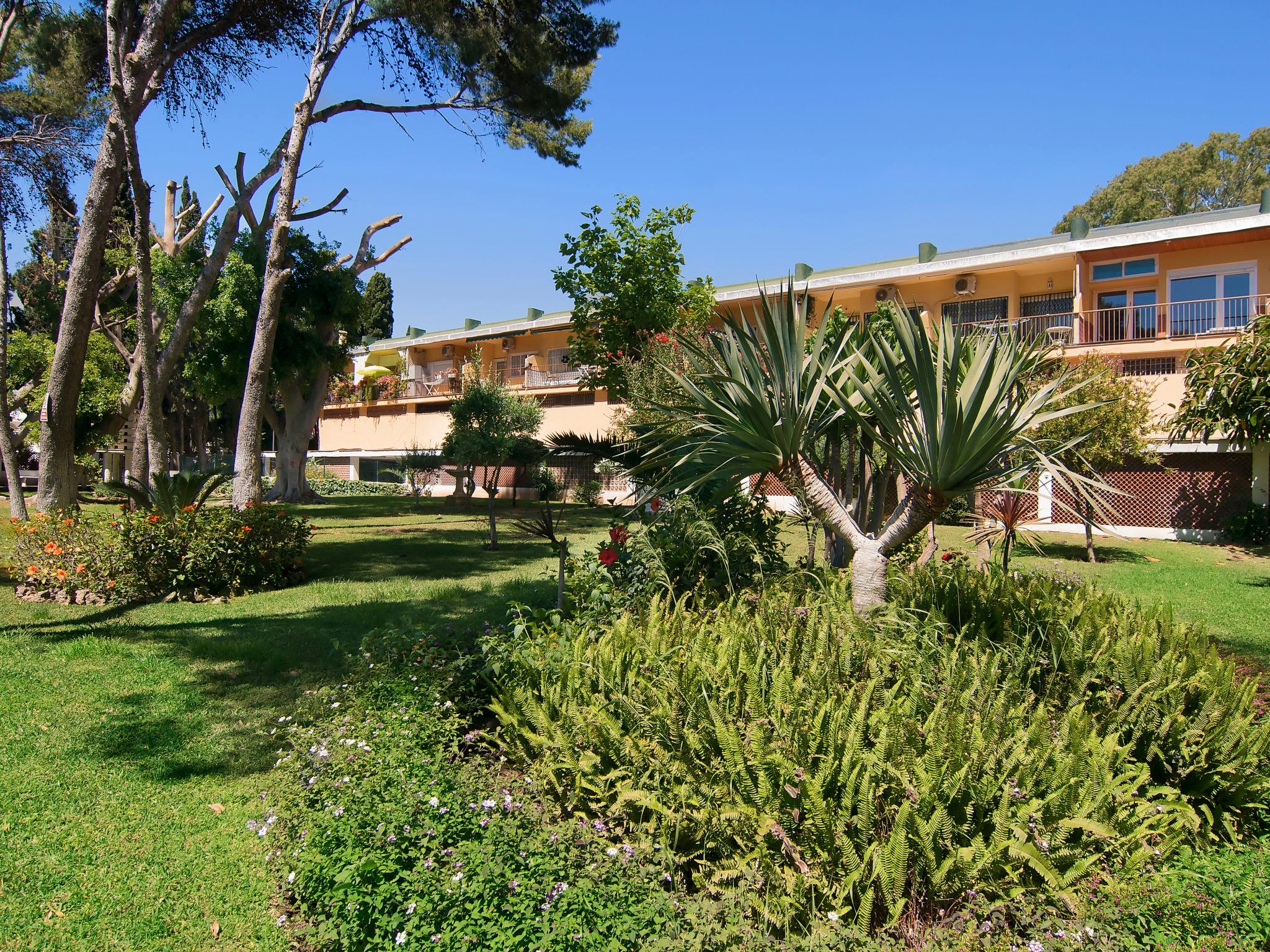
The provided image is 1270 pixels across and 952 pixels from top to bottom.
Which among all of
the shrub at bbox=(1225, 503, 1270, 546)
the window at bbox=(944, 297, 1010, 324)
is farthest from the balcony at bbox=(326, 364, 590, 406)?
the shrub at bbox=(1225, 503, 1270, 546)

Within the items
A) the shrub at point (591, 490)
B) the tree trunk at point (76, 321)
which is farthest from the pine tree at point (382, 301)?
the tree trunk at point (76, 321)

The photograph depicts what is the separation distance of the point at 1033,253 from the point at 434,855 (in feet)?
84.1

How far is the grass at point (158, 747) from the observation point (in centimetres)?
349

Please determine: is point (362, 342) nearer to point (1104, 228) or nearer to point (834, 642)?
point (1104, 228)

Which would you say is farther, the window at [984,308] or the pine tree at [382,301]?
the pine tree at [382,301]

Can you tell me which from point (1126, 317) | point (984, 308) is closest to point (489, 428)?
point (984, 308)

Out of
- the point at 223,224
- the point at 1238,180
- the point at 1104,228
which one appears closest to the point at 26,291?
the point at 223,224

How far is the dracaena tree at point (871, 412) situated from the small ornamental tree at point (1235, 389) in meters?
10.6

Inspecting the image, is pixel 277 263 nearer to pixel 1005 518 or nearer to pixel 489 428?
pixel 489 428

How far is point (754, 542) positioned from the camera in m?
6.84

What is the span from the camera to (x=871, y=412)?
5.75 metres

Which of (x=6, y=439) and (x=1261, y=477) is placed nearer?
(x=6, y=439)

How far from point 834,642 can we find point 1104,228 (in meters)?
27.0

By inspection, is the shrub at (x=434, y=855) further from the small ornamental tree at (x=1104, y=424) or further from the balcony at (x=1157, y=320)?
the balcony at (x=1157, y=320)
